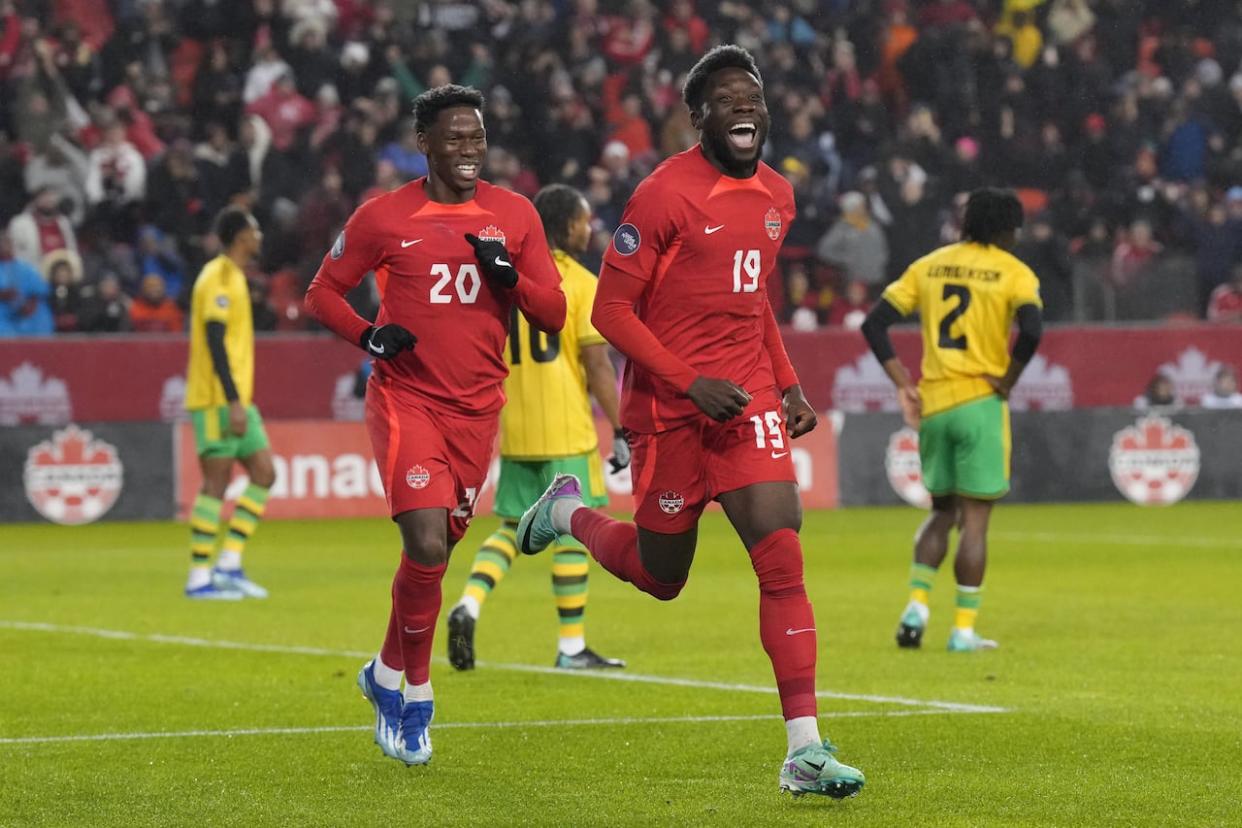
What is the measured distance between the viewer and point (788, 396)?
7234 mm

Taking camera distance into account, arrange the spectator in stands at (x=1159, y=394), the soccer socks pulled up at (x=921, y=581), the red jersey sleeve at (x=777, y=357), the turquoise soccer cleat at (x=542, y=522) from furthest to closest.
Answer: the spectator in stands at (x=1159, y=394) → the soccer socks pulled up at (x=921, y=581) → the turquoise soccer cleat at (x=542, y=522) → the red jersey sleeve at (x=777, y=357)

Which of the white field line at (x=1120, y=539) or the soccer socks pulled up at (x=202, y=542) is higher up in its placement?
the soccer socks pulled up at (x=202, y=542)

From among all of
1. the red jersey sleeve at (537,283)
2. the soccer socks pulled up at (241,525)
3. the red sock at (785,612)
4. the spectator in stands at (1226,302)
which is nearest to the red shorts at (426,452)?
the red jersey sleeve at (537,283)

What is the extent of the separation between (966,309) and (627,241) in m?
4.81

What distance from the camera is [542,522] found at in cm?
810

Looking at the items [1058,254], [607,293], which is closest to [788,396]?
[607,293]

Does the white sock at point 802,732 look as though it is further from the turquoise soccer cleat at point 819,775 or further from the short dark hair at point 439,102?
the short dark hair at point 439,102

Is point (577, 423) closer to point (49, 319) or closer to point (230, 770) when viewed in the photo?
point (230, 770)

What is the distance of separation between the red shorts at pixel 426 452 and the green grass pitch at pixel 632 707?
0.90 m

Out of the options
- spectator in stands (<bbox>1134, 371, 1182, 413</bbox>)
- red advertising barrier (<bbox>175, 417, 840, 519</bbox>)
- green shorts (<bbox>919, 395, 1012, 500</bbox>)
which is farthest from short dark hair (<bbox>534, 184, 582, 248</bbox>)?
spectator in stands (<bbox>1134, 371, 1182, 413</bbox>)

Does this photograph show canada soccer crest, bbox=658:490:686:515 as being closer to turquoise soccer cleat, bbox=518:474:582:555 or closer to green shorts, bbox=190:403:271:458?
turquoise soccer cleat, bbox=518:474:582:555

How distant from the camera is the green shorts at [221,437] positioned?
14773 mm

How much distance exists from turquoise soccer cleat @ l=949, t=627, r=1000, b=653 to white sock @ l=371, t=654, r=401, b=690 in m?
4.19

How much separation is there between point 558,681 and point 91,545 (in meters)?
10.0
